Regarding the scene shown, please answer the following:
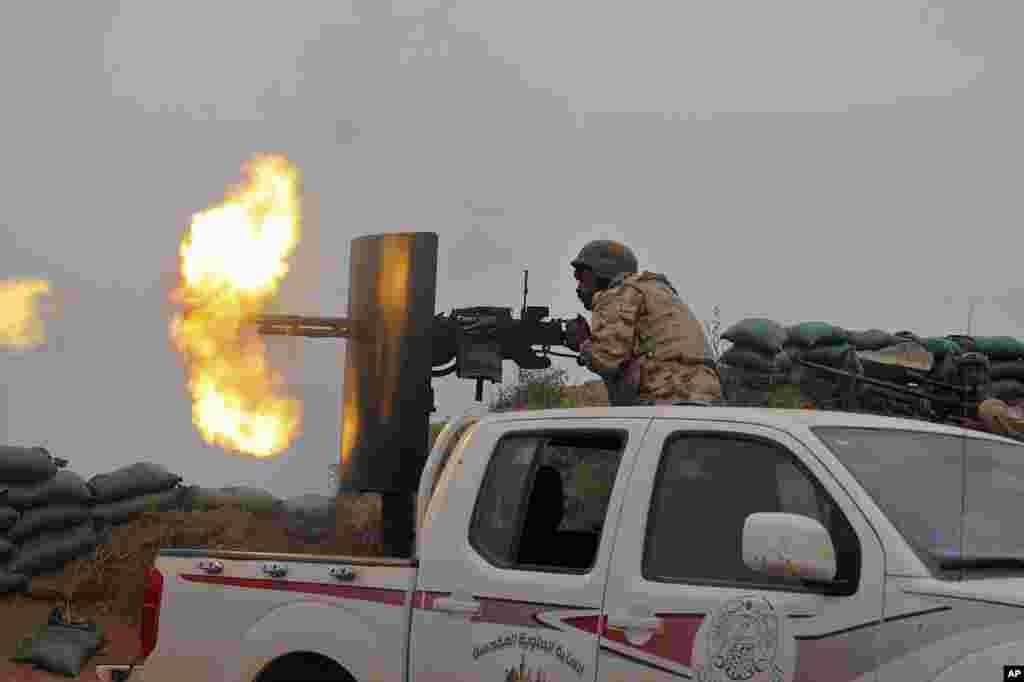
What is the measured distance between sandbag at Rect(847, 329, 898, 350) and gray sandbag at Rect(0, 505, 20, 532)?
7.62 m

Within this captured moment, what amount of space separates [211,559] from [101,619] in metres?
6.85

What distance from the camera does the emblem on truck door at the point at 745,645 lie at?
411 cm

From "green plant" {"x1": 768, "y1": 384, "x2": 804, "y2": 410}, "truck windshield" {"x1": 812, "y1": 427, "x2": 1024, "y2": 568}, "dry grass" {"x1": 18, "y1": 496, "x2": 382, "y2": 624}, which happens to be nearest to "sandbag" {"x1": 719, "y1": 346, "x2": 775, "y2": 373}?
"green plant" {"x1": 768, "y1": 384, "x2": 804, "y2": 410}

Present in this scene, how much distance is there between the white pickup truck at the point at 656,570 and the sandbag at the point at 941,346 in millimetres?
8136

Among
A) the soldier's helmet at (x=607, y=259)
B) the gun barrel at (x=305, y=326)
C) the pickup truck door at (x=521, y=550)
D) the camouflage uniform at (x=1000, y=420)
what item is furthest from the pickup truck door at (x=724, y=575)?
the gun barrel at (x=305, y=326)

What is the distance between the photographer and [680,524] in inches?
182

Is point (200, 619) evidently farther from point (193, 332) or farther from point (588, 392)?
point (588, 392)

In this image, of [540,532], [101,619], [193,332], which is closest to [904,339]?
[193,332]

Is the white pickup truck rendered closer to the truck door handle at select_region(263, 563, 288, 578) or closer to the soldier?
the truck door handle at select_region(263, 563, 288, 578)

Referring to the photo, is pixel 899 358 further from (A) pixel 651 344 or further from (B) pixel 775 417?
(B) pixel 775 417

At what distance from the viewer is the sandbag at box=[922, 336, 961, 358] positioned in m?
13.0

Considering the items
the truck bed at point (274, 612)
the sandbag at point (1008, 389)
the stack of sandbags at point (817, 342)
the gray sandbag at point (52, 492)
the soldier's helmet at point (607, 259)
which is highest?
the soldier's helmet at point (607, 259)

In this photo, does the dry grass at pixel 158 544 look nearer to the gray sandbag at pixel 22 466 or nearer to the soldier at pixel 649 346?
the gray sandbag at pixel 22 466

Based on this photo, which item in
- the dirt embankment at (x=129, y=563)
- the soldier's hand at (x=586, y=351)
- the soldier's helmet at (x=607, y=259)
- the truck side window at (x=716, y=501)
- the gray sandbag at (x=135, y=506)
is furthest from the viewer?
the gray sandbag at (x=135, y=506)
